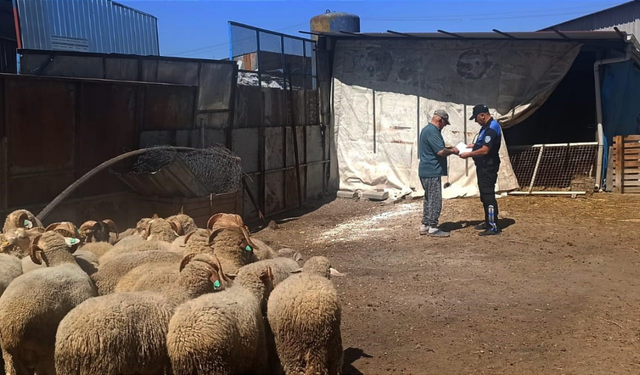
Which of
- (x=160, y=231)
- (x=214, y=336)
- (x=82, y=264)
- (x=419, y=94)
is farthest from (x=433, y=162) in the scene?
(x=214, y=336)

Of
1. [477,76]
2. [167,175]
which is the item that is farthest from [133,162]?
[477,76]

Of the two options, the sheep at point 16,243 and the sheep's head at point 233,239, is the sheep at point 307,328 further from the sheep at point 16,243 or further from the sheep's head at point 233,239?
the sheep at point 16,243

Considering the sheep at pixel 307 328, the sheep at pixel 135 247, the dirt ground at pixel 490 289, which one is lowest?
the dirt ground at pixel 490 289

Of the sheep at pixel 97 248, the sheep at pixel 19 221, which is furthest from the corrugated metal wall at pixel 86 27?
the sheep at pixel 97 248

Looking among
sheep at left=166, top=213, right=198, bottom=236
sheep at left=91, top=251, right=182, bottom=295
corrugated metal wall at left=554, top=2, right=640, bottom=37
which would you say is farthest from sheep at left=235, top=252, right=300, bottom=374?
corrugated metal wall at left=554, top=2, right=640, bottom=37

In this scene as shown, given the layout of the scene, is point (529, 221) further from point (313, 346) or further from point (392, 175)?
point (313, 346)

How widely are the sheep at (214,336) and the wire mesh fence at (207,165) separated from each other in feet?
17.8

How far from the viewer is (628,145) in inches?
500

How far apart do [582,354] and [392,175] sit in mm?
9875

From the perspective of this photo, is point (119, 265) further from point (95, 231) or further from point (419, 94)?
point (419, 94)

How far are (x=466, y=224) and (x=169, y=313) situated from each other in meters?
7.85

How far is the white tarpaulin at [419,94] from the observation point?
13.1 m

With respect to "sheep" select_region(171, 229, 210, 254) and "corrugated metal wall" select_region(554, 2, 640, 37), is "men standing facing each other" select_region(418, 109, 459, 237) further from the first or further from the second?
"corrugated metal wall" select_region(554, 2, 640, 37)

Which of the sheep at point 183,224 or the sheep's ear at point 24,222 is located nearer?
the sheep's ear at point 24,222
